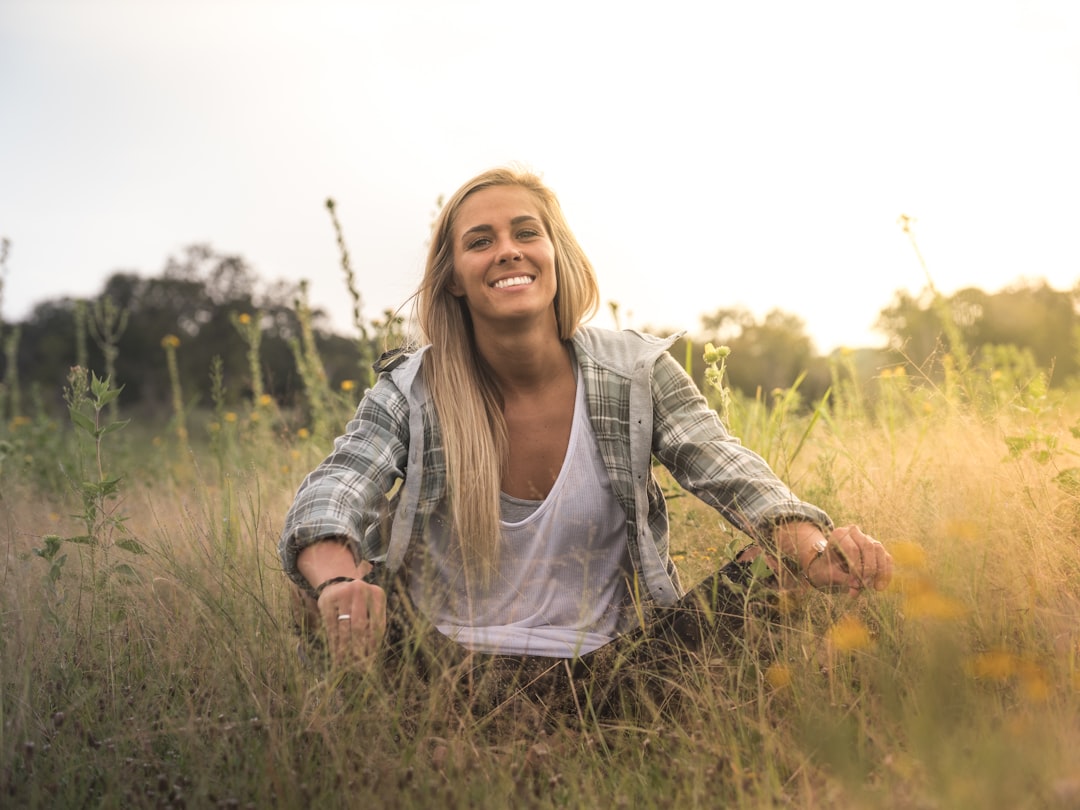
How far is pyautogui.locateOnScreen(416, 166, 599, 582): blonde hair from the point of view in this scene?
7.54 ft

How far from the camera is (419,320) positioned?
269 cm

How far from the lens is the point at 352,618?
1702 millimetres

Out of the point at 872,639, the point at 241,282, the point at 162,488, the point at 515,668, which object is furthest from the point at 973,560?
the point at 241,282

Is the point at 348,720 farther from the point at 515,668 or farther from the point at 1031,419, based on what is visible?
the point at 1031,419

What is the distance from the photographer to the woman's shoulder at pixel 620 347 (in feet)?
7.96

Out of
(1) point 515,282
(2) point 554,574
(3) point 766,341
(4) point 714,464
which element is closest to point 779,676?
(4) point 714,464

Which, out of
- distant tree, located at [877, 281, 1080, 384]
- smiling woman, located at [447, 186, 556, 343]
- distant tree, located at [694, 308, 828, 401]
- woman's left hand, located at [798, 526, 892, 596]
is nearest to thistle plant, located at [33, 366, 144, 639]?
smiling woman, located at [447, 186, 556, 343]

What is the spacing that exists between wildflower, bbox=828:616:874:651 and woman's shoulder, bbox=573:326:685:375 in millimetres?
852

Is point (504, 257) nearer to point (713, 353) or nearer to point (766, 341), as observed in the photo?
point (713, 353)

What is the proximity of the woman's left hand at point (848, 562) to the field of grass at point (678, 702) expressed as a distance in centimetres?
8

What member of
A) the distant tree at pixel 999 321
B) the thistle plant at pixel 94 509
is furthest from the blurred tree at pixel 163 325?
the thistle plant at pixel 94 509

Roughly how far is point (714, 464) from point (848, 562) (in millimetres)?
499

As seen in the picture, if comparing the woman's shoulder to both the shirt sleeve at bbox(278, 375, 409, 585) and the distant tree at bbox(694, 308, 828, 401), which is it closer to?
the shirt sleeve at bbox(278, 375, 409, 585)

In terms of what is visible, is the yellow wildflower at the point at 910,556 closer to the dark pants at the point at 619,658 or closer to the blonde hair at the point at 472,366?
the dark pants at the point at 619,658
